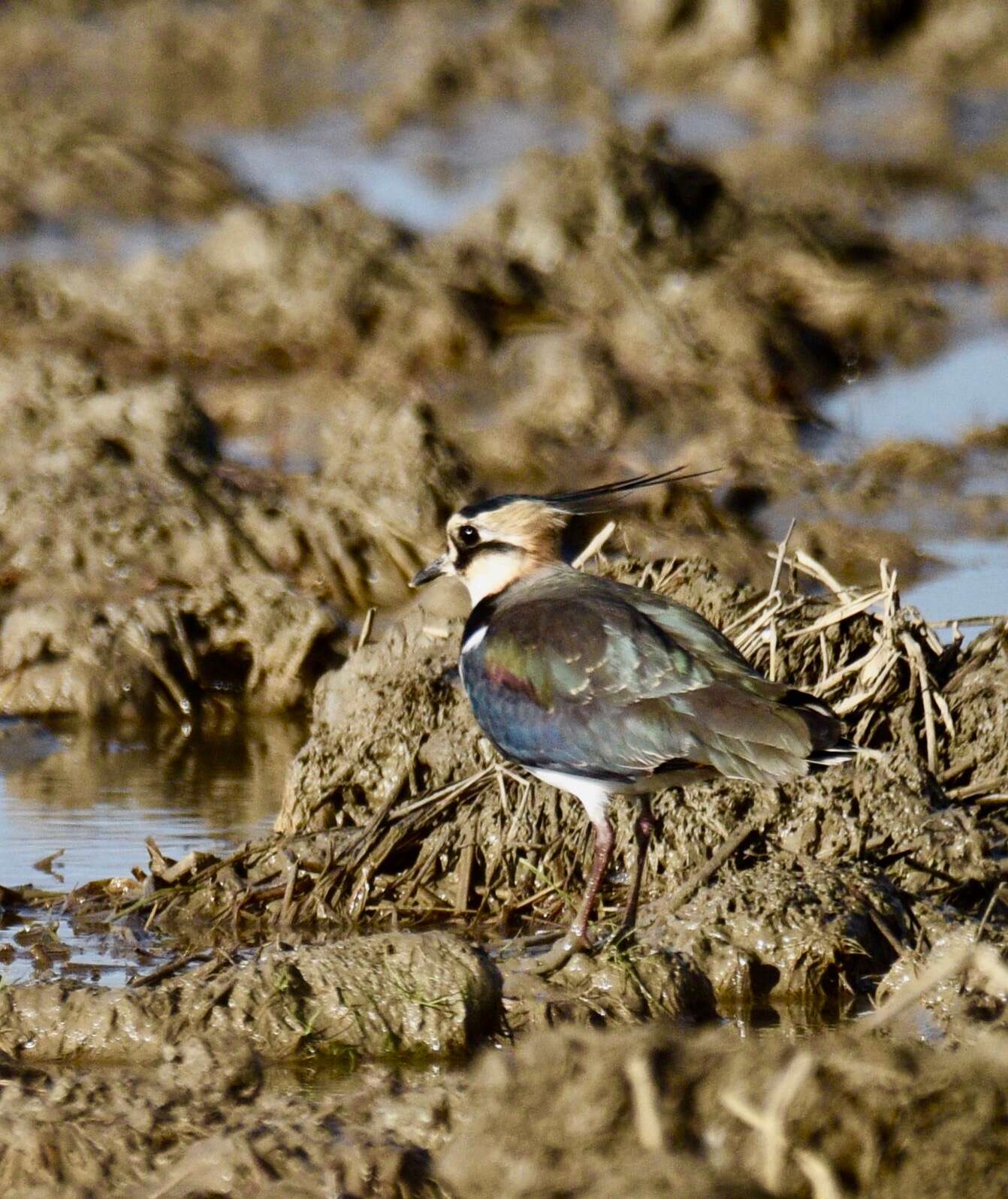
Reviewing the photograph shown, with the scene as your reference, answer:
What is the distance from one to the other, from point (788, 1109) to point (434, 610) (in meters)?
5.19

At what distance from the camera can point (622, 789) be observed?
6754mm

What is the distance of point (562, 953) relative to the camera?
6422 mm

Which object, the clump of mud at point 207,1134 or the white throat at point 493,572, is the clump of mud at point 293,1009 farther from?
the white throat at point 493,572

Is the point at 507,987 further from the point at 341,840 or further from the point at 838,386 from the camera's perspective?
the point at 838,386

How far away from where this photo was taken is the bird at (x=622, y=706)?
6414 millimetres

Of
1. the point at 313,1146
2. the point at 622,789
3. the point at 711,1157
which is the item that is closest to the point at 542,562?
the point at 622,789

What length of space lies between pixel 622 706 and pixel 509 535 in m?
0.97

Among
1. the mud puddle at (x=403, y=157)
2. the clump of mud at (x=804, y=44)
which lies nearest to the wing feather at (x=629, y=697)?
the mud puddle at (x=403, y=157)

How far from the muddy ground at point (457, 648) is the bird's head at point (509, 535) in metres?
0.52

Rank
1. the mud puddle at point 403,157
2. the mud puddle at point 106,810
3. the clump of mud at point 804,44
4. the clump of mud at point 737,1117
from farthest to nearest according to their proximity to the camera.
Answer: the clump of mud at point 804,44 < the mud puddle at point 403,157 < the mud puddle at point 106,810 < the clump of mud at point 737,1117

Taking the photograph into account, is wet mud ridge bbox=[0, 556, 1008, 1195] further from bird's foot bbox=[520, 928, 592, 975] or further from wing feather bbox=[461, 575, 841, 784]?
wing feather bbox=[461, 575, 841, 784]

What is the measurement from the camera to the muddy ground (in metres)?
4.69

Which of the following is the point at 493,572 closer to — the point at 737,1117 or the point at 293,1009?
the point at 293,1009

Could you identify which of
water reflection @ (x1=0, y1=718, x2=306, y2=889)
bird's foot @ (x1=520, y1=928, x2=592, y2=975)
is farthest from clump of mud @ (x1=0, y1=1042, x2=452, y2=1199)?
water reflection @ (x1=0, y1=718, x2=306, y2=889)
